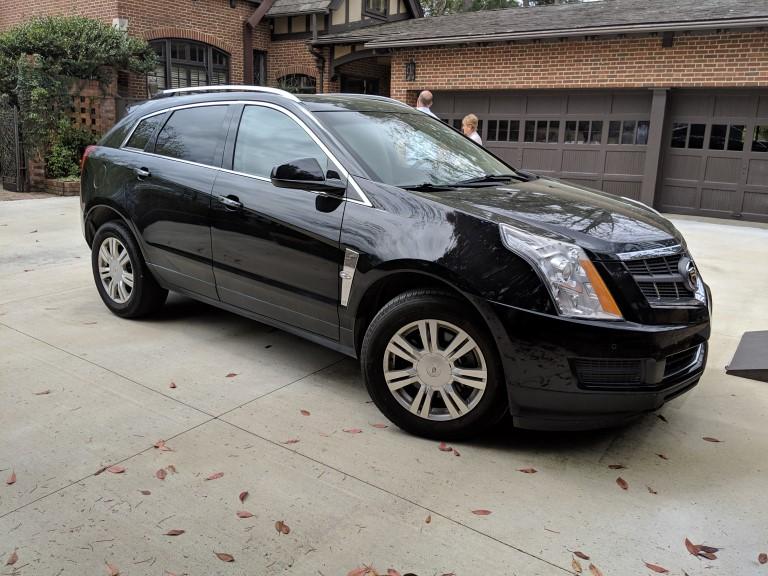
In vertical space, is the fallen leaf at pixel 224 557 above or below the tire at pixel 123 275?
below

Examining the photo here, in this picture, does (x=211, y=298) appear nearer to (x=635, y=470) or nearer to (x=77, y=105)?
(x=635, y=470)

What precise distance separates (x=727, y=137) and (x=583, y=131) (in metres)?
2.59

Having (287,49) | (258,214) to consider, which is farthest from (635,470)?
(287,49)

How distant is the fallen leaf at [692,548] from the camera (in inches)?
103

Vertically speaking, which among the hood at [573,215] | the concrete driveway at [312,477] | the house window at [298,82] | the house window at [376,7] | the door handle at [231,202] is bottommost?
the concrete driveway at [312,477]

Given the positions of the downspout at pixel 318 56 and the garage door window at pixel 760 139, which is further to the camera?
the downspout at pixel 318 56

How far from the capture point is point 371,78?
19406 mm

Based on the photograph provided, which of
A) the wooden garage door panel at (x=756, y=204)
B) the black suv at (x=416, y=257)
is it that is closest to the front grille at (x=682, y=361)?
the black suv at (x=416, y=257)

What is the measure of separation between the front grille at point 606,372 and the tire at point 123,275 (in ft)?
11.2

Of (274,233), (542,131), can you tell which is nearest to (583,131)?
(542,131)

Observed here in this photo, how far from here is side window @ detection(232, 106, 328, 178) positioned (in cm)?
404

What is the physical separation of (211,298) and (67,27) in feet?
38.0

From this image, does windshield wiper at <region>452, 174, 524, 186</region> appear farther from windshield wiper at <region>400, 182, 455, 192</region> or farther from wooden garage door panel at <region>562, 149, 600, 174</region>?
wooden garage door panel at <region>562, 149, 600, 174</region>

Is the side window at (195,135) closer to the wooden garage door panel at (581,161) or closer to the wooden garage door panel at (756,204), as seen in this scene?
the wooden garage door panel at (581,161)
